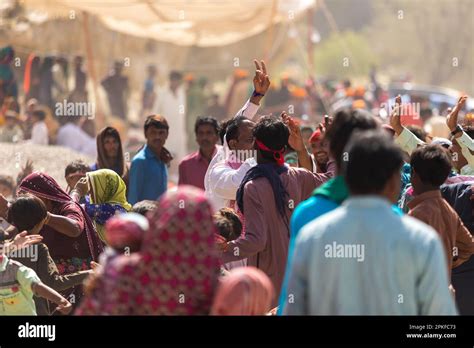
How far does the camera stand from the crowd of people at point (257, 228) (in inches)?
145

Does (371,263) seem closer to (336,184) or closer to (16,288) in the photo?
(336,184)

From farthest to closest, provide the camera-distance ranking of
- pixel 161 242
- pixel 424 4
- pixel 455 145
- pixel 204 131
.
Answer: pixel 424 4, pixel 204 131, pixel 455 145, pixel 161 242

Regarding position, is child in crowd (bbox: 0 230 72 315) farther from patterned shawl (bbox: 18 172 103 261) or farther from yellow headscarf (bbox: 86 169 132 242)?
yellow headscarf (bbox: 86 169 132 242)

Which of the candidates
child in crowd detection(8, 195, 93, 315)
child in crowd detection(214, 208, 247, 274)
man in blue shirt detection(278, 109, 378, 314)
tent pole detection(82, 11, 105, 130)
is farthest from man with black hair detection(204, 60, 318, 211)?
tent pole detection(82, 11, 105, 130)

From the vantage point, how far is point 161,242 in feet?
12.0

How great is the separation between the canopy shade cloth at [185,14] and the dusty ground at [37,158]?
16.5ft

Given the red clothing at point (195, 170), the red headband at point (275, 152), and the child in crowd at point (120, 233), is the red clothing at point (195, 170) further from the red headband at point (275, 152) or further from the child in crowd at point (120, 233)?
the child in crowd at point (120, 233)

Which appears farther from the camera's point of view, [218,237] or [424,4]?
[424,4]

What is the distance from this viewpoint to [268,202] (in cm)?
597

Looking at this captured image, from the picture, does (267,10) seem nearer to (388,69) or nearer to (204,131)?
(204,131)

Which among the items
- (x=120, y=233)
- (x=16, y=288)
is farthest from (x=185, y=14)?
(x=120, y=233)

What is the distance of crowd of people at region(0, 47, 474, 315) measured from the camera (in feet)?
12.1
